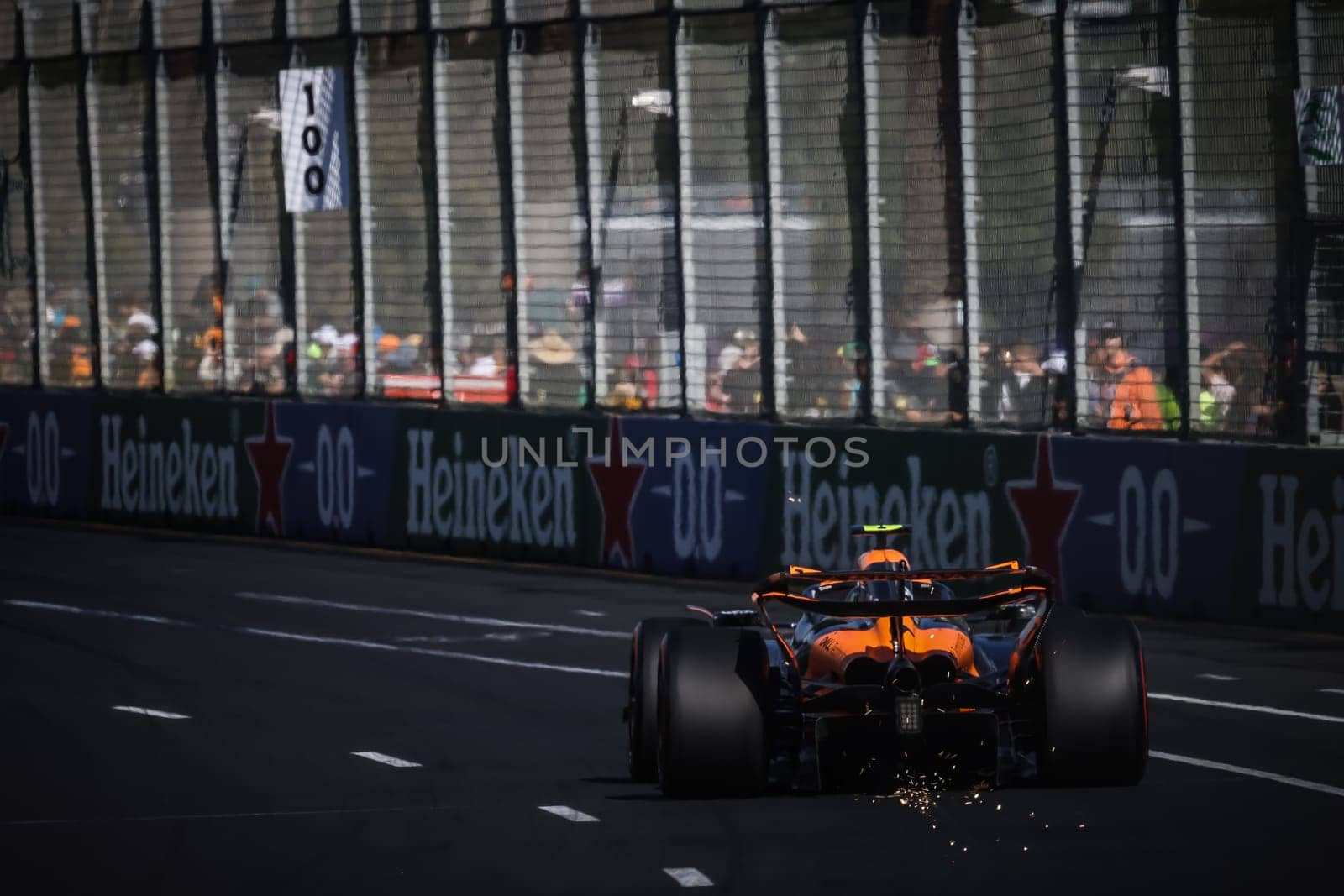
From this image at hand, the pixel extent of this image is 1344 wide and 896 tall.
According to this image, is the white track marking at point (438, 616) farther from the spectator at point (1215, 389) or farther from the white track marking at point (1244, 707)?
the white track marking at point (1244, 707)

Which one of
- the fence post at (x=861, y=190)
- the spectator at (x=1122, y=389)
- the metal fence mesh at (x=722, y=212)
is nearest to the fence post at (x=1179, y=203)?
the spectator at (x=1122, y=389)

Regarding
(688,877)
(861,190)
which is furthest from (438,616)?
(688,877)

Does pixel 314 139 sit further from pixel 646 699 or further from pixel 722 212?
pixel 646 699

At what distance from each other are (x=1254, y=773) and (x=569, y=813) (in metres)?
3.10

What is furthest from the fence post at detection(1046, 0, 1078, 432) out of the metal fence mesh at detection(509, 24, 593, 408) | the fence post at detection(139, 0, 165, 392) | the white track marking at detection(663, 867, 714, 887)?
the fence post at detection(139, 0, 165, 392)

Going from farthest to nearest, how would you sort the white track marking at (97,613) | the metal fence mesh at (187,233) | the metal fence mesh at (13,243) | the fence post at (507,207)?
the metal fence mesh at (13,243), the metal fence mesh at (187,233), the fence post at (507,207), the white track marking at (97,613)

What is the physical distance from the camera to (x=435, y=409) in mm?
24484

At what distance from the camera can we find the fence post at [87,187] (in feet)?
94.9

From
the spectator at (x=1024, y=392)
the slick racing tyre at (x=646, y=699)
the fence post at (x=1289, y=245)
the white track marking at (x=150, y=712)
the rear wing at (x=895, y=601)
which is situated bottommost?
the white track marking at (x=150, y=712)

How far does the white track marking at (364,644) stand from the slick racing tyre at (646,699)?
443 centimetres

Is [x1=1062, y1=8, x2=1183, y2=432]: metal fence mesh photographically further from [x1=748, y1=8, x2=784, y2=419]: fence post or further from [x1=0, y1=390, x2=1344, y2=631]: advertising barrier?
[x1=748, y1=8, x2=784, y2=419]: fence post

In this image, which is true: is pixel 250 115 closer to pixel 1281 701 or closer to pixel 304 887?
pixel 1281 701

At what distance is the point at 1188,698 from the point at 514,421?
11.1 metres

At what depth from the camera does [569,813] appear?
10.0 metres
